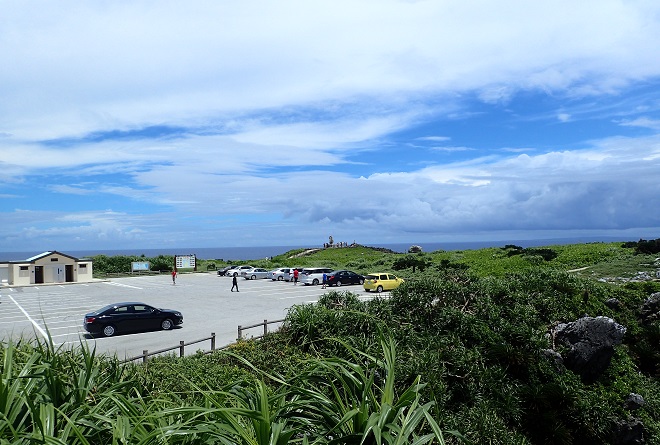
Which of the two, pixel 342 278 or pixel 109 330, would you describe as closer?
pixel 109 330

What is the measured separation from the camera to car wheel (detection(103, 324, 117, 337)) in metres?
22.9

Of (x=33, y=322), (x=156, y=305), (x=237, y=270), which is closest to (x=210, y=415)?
(x=33, y=322)

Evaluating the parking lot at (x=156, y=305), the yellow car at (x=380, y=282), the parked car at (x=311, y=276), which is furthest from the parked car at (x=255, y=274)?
the yellow car at (x=380, y=282)

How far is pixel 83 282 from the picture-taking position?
55.6m

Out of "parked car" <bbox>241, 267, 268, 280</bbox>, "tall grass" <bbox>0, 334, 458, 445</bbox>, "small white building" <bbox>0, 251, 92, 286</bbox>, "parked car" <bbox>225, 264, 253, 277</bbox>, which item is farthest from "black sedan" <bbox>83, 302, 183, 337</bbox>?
"small white building" <bbox>0, 251, 92, 286</bbox>

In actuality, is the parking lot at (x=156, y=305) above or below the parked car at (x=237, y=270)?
below

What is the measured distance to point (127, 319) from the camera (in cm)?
2356

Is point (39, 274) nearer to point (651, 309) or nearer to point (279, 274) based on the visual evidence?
point (279, 274)

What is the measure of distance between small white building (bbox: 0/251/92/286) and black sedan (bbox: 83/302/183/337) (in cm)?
3548

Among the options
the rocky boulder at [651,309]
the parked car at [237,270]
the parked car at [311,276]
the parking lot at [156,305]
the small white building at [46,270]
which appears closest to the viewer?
the rocky boulder at [651,309]

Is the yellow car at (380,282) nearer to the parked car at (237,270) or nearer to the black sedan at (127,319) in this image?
the black sedan at (127,319)

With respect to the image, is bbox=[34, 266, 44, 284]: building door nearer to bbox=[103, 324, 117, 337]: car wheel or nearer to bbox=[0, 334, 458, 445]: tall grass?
bbox=[103, 324, 117, 337]: car wheel

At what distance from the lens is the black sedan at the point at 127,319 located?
2275cm

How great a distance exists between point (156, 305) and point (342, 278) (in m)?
15.3
